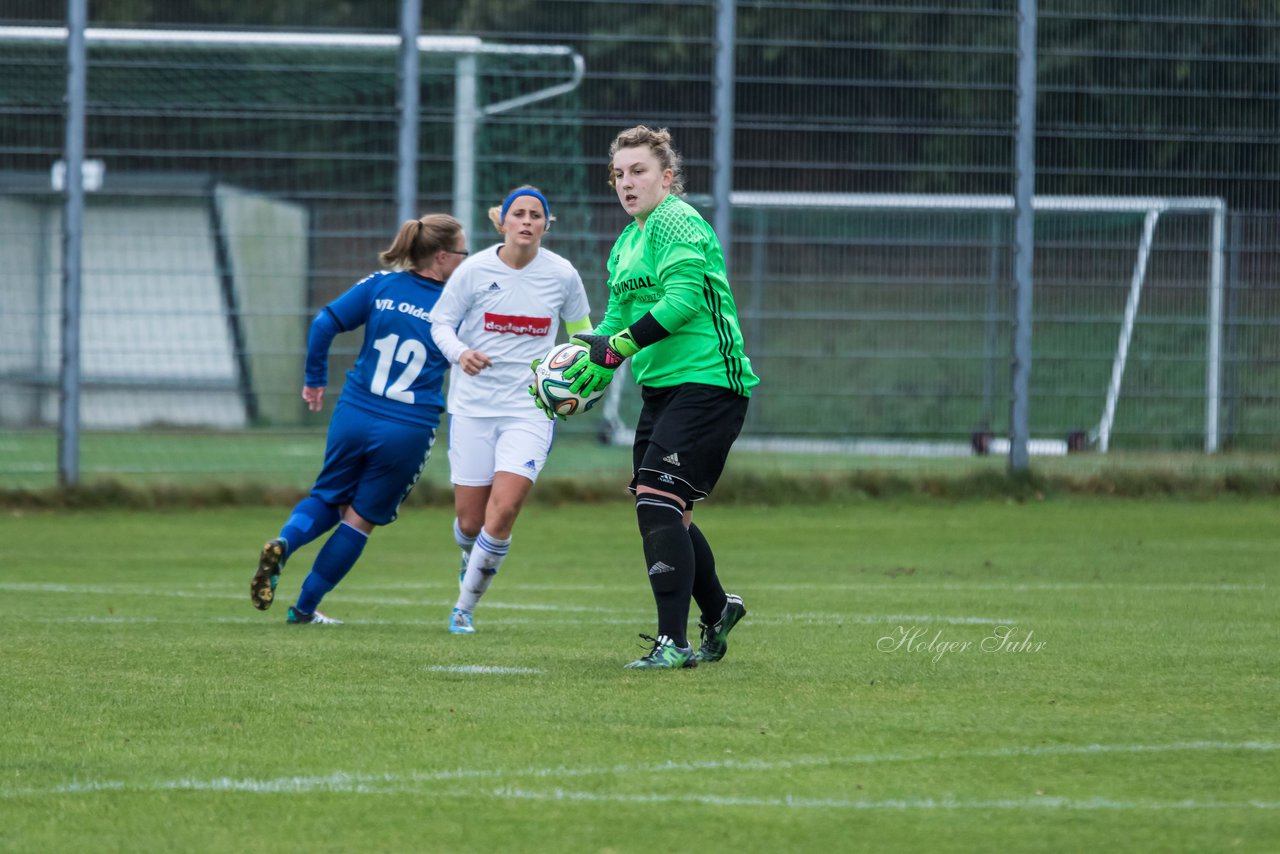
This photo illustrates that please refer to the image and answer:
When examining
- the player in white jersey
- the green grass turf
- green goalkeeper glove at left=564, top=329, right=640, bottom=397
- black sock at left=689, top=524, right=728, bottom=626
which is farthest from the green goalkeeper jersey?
the player in white jersey

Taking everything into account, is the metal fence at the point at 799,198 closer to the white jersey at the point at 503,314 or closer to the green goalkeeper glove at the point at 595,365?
the white jersey at the point at 503,314

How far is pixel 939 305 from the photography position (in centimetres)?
1491

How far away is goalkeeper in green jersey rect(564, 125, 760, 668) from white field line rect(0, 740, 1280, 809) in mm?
1791

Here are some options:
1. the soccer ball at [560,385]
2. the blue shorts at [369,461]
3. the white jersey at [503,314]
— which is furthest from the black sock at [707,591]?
the blue shorts at [369,461]

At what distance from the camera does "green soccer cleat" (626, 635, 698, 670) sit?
6.27 meters

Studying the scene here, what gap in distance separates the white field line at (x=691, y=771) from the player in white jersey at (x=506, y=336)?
3283 millimetres

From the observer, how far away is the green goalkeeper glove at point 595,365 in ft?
20.7

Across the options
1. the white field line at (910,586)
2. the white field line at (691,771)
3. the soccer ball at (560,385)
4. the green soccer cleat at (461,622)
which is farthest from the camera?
the white field line at (910,586)

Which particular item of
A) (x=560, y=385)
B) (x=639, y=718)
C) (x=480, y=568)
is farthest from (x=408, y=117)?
(x=639, y=718)

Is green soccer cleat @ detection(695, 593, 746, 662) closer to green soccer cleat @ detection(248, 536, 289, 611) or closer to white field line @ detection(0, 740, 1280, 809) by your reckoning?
white field line @ detection(0, 740, 1280, 809)

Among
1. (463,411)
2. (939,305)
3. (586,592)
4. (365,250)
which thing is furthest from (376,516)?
(939,305)

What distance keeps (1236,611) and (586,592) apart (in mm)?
3280

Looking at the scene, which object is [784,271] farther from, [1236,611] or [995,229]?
[1236,611]

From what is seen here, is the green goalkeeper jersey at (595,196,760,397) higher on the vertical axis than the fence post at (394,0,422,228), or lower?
lower
